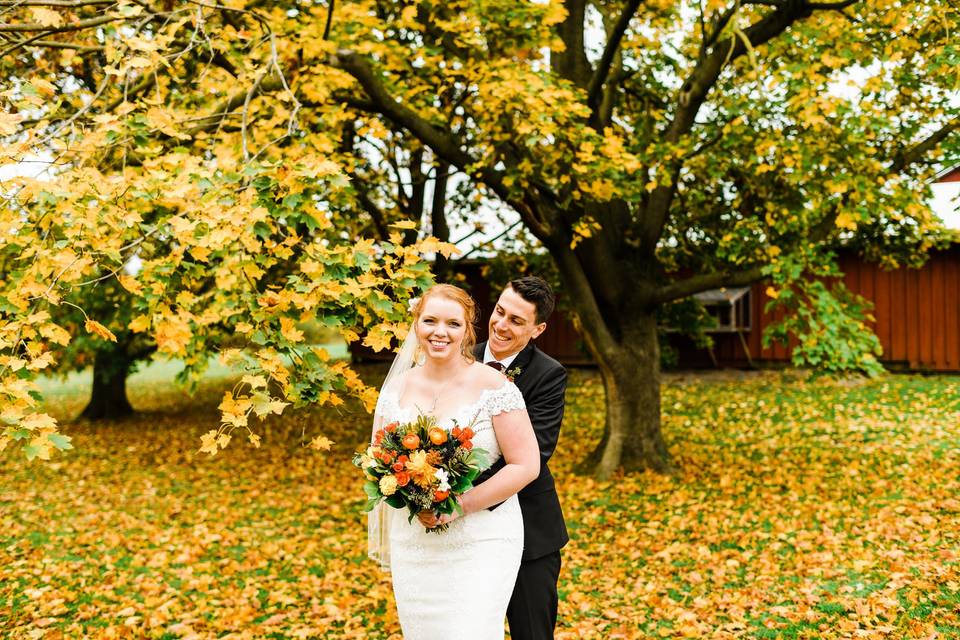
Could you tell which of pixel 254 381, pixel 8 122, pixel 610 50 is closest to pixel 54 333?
pixel 8 122

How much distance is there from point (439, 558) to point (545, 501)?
2.01 ft

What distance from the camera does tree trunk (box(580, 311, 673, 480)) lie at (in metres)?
10.5

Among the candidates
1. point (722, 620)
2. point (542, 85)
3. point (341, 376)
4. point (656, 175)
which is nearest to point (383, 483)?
point (341, 376)

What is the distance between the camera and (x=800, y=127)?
9.22m

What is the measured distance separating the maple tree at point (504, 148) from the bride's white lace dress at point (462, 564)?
3.72 ft

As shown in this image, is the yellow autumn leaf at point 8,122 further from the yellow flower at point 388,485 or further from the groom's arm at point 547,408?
the groom's arm at point 547,408

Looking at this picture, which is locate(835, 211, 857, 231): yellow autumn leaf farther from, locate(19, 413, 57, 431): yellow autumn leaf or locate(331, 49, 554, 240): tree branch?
locate(19, 413, 57, 431): yellow autumn leaf

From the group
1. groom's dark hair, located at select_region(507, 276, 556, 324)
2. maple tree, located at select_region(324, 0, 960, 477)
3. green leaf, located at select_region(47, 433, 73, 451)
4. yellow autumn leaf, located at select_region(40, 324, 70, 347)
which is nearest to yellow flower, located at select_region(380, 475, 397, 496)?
groom's dark hair, located at select_region(507, 276, 556, 324)

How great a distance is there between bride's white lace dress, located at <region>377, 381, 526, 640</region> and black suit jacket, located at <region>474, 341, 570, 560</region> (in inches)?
8.9

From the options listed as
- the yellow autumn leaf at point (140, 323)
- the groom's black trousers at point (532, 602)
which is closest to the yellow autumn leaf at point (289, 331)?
the yellow autumn leaf at point (140, 323)

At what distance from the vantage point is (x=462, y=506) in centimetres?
307

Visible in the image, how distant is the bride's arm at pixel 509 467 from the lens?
3.06 metres

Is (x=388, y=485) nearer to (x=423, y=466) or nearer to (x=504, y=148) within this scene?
(x=423, y=466)

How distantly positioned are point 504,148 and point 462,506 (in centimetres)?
655
